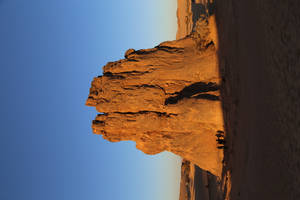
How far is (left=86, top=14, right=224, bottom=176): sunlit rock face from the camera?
7035 mm

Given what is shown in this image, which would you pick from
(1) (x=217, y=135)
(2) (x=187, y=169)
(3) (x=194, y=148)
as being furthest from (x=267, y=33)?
(2) (x=187, y=169)

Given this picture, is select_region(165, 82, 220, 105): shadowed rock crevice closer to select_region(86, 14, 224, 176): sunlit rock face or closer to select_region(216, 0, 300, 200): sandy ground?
select_region(86, 14, 224, 176): sunlit rock face

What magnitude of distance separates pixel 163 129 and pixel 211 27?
146 inches

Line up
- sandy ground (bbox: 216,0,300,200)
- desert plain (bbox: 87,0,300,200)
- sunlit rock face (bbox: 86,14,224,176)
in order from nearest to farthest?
sandy ground (bbox: 216,0,300,200), desert plain (bbox: 87,0,300,200), sunlit rock face (bbox: 86,14,224,176)

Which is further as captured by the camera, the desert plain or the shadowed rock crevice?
the shadowed rock crevice

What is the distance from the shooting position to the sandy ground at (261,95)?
3.76 m

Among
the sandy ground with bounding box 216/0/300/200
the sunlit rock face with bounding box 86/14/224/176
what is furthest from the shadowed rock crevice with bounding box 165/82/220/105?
the sandy ground with bounding box 216/0/300/200

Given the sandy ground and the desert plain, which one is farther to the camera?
the desert plain

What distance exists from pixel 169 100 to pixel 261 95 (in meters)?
3.31

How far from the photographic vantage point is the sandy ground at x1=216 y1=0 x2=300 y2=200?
376cm

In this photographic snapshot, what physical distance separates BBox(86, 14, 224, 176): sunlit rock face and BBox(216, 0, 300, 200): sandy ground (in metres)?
0.54

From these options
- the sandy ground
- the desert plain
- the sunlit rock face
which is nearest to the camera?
the sandy ground

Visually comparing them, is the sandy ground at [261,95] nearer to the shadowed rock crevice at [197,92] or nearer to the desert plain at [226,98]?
the desert plain at [226,98]

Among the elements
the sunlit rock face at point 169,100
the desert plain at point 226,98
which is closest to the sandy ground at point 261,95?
the desert plain at point 226,98
